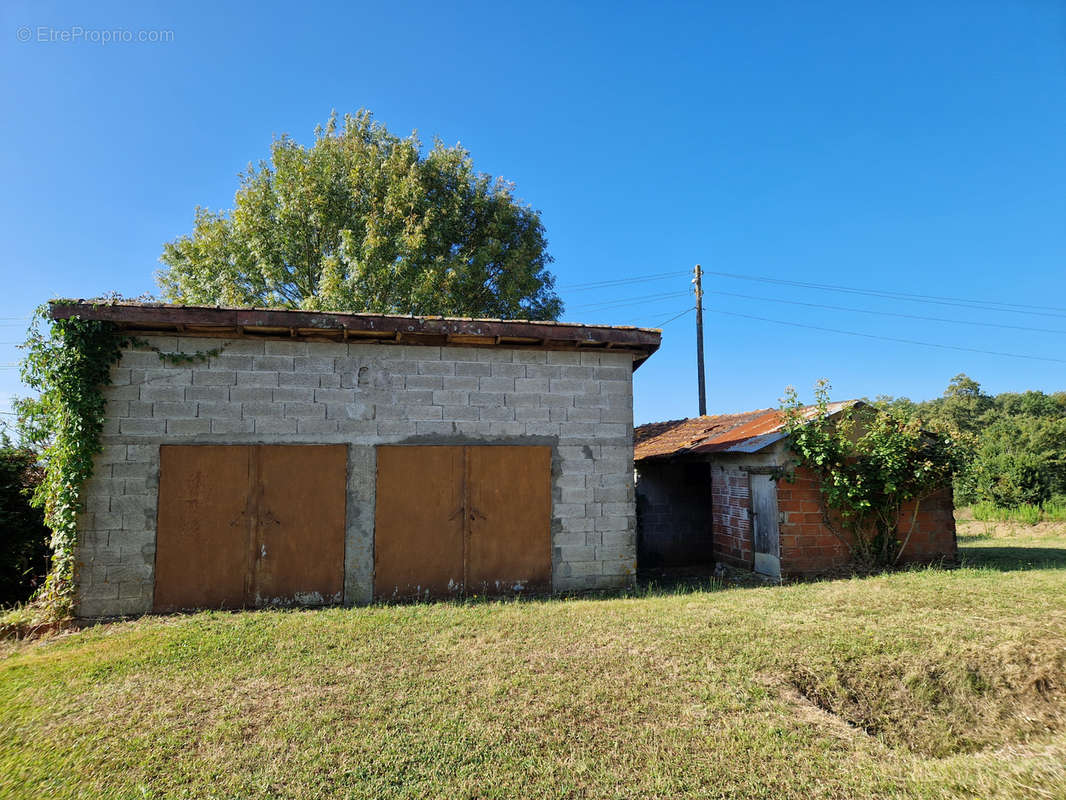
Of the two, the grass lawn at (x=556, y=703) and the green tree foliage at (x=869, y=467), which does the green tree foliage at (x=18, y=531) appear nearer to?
A: the grass lawn at (x=556, y=703)

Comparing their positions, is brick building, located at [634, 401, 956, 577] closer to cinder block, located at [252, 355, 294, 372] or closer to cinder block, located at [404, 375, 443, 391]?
cinder block, located at [404, 375, 443, 391]

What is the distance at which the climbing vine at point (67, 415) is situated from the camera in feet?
22.6

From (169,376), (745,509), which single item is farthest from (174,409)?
(745,509)

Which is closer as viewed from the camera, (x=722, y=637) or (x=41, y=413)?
(x=722, y=637)

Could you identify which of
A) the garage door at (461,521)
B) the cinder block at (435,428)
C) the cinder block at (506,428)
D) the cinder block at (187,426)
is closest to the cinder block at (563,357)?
the cinder block at (506,428)

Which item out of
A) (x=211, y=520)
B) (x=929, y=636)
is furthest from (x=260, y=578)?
(x=929, y=636)

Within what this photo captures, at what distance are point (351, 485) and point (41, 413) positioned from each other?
12.6 ft

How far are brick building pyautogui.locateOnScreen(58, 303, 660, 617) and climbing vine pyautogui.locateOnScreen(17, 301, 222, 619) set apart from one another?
0.42 feet

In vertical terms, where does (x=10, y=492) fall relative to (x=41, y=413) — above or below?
below

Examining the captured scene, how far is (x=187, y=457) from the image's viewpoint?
731cm

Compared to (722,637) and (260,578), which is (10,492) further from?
(722,637)

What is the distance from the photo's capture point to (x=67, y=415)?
6.95 m

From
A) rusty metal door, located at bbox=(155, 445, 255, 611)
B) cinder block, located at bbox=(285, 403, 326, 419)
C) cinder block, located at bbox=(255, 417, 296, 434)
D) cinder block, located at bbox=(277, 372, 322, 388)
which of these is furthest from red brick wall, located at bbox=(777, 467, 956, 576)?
rusty metal door, located at bbox=(155, 445, 255, 611)

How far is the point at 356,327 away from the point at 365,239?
9650 millimetres
